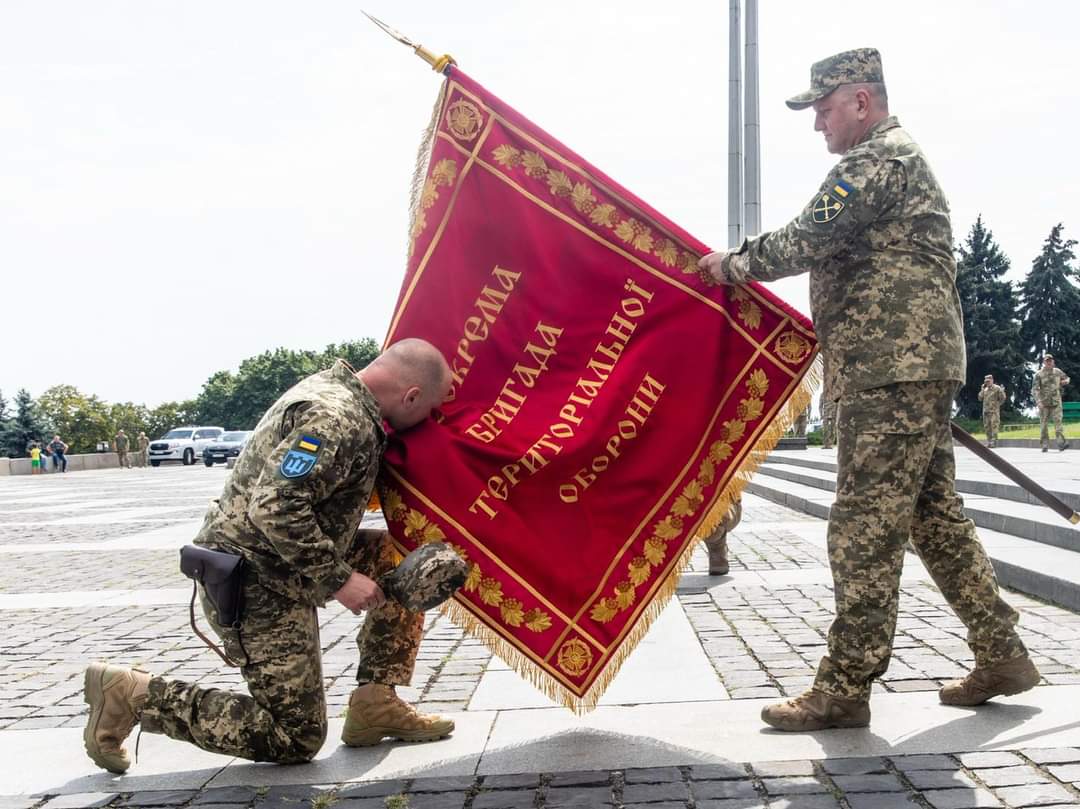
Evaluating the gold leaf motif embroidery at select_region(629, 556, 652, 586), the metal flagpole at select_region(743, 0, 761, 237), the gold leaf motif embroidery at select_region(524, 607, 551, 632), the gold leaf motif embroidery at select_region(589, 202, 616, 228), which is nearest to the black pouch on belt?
the gold leaf motif embroidery at select_region(524, 607, 551, 632)

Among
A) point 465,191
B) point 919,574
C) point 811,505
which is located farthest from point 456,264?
point 811,505

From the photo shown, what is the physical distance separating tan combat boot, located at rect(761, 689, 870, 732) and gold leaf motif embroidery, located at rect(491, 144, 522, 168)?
2.28m

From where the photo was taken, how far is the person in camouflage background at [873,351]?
3648mm

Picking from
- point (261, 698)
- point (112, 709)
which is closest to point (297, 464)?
point (261, 698)

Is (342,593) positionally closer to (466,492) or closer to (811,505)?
(466,492)

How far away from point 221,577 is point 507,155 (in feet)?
6.39

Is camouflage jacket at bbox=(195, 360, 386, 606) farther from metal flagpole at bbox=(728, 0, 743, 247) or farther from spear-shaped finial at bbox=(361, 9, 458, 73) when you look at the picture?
metal flagpole at bbox=(728, 0, 743, 247)

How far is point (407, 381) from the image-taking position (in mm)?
3541

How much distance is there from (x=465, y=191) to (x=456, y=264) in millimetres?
299

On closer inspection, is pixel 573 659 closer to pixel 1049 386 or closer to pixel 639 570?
pixel 639 570

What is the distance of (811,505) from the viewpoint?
481 inches

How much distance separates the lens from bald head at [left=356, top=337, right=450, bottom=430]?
11.6 feet

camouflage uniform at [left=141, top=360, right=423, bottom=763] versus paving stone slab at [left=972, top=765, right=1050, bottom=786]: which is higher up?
camouflage uniform at [left=141, top=360, right=423, bottom=763]

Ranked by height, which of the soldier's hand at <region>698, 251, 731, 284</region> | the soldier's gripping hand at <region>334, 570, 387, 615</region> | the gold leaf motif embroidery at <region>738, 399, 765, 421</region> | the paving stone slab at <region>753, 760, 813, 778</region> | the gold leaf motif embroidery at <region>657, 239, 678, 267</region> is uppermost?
the gold leaf motif embroidery at <region>657, 239, 678, 267</region>
